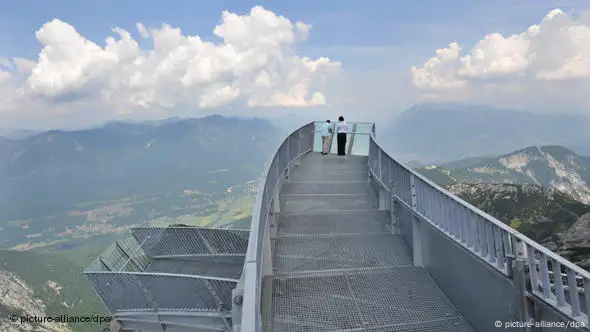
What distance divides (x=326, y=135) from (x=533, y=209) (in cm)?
2176

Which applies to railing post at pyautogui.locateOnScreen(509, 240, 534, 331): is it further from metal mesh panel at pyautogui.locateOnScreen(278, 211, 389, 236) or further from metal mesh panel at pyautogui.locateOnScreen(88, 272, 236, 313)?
metal mesh panel at pyautogui.locateOnScreen(88, 272, 236, 313)

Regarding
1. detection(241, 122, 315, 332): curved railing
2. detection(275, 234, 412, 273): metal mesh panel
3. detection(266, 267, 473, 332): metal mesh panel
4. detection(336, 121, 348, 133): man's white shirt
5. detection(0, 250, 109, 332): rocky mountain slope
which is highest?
detection(336, 121, 348, 133): man's white shirt

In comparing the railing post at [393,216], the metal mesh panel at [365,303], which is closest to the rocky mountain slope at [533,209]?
the railing post at [393,216]

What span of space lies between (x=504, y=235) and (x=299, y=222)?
209 inches

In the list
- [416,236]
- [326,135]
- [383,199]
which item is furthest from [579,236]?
[326,135]

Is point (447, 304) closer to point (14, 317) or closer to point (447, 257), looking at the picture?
point (447, 257)

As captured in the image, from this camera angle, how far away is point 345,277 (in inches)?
273

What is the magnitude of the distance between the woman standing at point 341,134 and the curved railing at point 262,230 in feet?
4.66

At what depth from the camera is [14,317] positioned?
9344 cm

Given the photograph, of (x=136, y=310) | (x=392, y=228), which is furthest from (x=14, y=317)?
(x=392, y=228)

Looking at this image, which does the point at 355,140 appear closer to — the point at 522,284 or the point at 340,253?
the point at 340,253

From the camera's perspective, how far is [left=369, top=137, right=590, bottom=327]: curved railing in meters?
4.08

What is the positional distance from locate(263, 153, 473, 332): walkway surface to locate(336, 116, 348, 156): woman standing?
5.25 m

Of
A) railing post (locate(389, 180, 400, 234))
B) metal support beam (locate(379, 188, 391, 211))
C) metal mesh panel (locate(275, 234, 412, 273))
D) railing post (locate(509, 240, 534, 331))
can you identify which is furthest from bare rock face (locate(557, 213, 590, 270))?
railing post (locate(509, 240, 534, 331))
